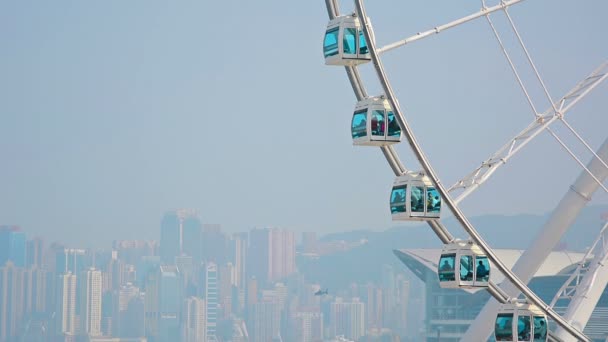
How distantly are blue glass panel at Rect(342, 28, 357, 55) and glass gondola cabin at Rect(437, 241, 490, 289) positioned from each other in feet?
12.0

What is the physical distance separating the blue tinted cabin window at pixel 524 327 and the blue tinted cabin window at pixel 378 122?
4.08 m

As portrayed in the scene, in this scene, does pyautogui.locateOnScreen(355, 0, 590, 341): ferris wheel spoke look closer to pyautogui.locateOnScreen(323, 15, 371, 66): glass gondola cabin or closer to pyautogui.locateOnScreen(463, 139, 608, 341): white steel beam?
pyautogui.locateOnScreen(323, 15, 371, 66): glass gondola cabin

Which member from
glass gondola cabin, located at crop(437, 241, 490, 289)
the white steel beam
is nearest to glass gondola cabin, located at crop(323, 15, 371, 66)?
glass gondola cabin, located at crop(437, 241, 490, 289)

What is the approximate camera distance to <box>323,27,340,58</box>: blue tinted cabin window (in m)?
23.2

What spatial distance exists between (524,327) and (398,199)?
297cm

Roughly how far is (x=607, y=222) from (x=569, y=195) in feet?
8.10

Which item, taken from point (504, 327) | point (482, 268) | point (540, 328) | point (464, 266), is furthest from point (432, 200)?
point (540, 328)

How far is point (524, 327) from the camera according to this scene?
25.3 m

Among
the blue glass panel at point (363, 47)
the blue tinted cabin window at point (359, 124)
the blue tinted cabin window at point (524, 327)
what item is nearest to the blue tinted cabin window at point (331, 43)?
the blue glass panel at point (363, 47)

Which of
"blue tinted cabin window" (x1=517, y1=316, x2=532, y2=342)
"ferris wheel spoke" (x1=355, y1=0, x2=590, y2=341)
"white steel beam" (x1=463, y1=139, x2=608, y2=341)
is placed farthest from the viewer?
"white steel beam" (x1=463, y1=139, x2=608, y2=341)

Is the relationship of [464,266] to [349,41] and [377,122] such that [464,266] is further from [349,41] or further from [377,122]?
[349,41]

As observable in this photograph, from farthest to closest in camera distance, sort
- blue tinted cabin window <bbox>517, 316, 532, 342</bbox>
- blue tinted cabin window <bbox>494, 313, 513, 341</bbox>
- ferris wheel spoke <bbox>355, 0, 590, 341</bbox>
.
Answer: blue tinted cabin window <bbox>494, 313, 513, 341</bbox> < blue tinted cabin window <bbox>517, 316, 532, 342</bbox> < ferris wheel spoke <bbox>355, 0, 590, 341</bbox>

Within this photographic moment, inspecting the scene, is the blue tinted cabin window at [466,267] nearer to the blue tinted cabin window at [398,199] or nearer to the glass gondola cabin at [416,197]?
the glass gondola cabin at [416,197]

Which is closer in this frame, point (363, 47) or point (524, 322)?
point (363, 47)
